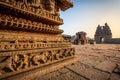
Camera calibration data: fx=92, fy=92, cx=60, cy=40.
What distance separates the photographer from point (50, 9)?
11.5 ft

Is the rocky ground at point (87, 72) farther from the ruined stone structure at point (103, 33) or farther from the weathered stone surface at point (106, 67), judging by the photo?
the ruined stone structure at point (103, 33)

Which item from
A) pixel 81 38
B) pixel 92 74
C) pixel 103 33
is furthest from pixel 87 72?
pixel 103 33

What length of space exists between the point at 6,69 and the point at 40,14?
1.67 meters

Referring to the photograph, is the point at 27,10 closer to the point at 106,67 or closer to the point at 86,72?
the point at 86,72

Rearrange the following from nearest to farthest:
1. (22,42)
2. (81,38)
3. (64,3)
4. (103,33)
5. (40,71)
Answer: (40,71) < (22,42) < (64,3) < (81,38) < (103,33)

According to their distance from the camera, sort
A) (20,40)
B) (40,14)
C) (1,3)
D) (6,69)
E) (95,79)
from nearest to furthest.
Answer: (6,69), (1,3), (95,79), (20,40), (40,14)

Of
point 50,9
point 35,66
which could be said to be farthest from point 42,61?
point 50,9

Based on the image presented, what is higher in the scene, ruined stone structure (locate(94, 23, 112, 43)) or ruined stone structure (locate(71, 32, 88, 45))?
ruined stone structure (locate(94, 23, 112, 43))

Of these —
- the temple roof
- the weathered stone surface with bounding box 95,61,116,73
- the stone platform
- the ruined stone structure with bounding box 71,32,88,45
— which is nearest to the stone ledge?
the stone platform

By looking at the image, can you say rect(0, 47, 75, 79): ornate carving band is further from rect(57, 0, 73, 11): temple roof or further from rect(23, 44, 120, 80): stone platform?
rect(57, 0, 73, 11): temple roof

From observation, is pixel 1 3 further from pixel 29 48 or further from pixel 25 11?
pixel 29 48

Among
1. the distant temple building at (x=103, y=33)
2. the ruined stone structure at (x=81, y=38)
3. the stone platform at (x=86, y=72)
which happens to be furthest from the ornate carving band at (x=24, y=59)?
the distant temple building at (x=103, y=33)

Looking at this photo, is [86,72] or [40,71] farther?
[86,72]

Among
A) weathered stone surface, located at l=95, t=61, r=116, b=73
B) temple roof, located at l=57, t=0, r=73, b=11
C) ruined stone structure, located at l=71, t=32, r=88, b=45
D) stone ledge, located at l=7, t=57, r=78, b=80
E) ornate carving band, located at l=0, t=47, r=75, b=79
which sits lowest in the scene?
weathered stone surface, located at l=95, t=61, r=116, b=73
